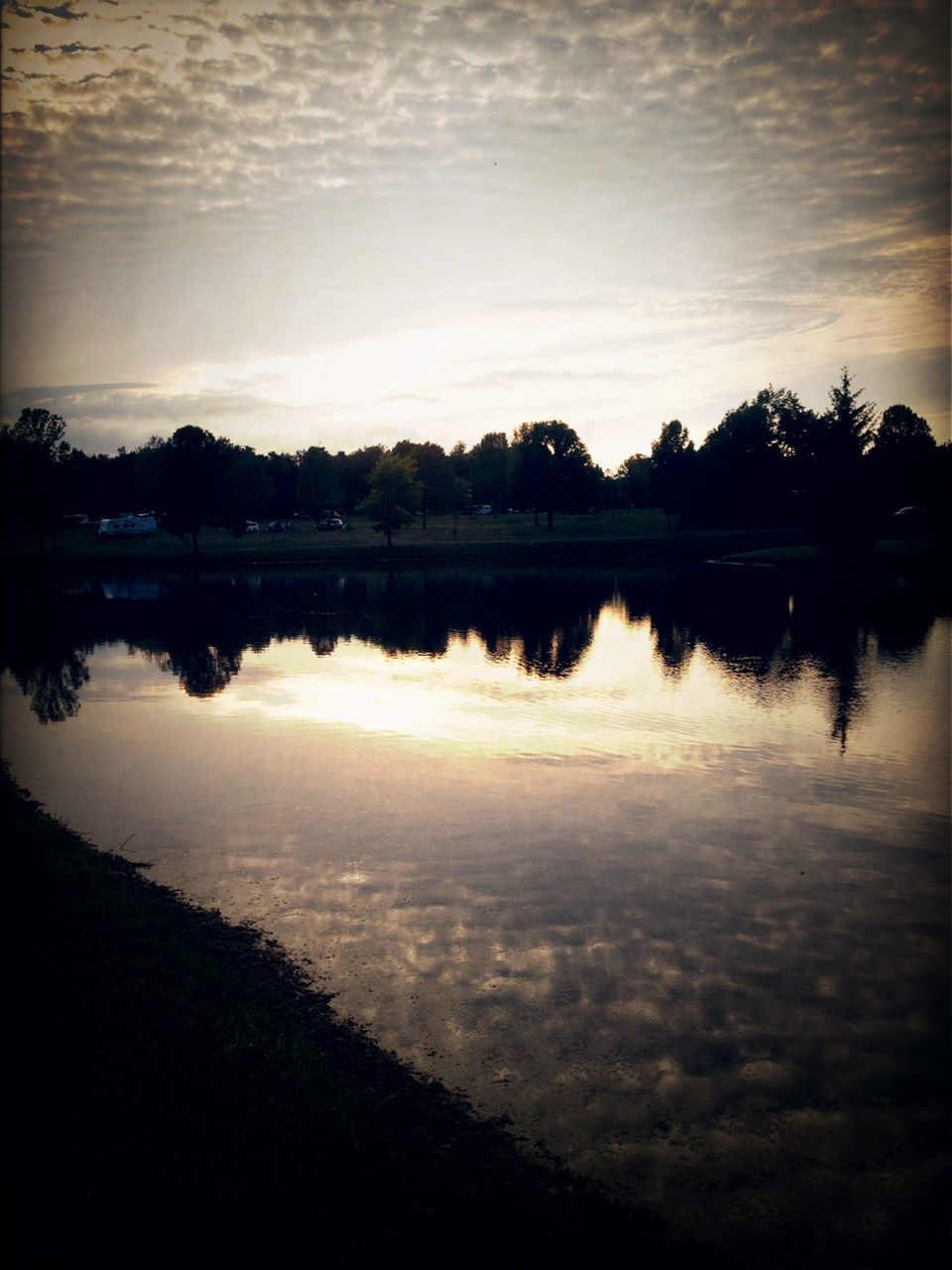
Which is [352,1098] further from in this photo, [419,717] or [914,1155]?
[419,717]

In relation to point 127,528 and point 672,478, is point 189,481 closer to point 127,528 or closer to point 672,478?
point 127,528

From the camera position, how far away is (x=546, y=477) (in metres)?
113

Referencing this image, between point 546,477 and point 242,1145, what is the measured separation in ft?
360

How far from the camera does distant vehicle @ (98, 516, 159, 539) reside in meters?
114

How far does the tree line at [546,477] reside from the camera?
71125 mm

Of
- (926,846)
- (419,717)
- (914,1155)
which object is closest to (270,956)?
(914,1155)

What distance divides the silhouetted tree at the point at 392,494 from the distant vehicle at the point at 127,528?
3937cm

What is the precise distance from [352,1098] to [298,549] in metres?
94.6

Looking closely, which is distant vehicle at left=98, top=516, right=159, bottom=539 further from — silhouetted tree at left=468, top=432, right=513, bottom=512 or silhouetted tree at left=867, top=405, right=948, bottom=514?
silhouetted tree at left=867, top=405, right=948, bottom=514

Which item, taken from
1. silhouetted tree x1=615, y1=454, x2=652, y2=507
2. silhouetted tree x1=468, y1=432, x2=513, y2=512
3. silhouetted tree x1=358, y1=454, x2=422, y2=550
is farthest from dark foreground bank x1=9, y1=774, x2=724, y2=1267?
silhouetted tree x1=615, y1=454, x2=652, y2=507

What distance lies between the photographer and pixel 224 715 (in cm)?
2475

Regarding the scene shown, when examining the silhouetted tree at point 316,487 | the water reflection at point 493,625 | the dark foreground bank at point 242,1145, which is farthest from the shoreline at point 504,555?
the dark foreground bank at point 242,1145

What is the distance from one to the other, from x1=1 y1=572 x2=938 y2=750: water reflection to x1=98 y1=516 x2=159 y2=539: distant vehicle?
51.3 m

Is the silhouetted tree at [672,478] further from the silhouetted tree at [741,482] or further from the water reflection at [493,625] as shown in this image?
the water reflection at [493,625]
